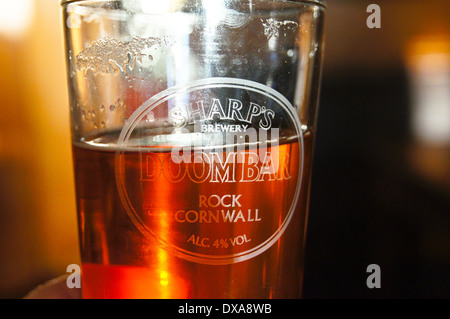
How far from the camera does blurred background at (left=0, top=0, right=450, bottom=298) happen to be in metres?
0.69

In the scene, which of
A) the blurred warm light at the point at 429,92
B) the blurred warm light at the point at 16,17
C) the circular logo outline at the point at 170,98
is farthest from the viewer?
the blurred warm light at the point at 429,92

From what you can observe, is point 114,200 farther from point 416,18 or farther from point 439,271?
point 416,18

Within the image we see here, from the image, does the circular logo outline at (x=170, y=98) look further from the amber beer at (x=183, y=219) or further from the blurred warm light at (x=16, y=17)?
the blurred warm light at (x=16, y=17)

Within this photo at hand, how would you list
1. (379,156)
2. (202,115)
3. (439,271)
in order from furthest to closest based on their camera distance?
(379,156), (439,271), (202,115)

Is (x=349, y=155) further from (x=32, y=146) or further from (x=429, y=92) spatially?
(x=32, y=146)

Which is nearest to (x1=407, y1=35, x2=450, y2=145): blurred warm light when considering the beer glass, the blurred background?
the blurred background

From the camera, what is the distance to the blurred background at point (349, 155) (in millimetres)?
690

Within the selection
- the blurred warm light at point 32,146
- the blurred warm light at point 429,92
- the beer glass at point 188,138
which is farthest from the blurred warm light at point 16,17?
the blurred warm light at point 429,92

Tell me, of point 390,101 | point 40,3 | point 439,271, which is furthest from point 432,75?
point 40,3

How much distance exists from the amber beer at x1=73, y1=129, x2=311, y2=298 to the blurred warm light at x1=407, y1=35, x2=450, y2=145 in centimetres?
58

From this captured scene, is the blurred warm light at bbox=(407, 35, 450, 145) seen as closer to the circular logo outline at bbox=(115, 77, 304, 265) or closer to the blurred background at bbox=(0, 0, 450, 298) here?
the blurred background at bbox=(0, 0, 450, 298)

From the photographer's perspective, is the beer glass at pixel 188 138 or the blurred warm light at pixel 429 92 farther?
the blurred warm light at pixel 429 92
